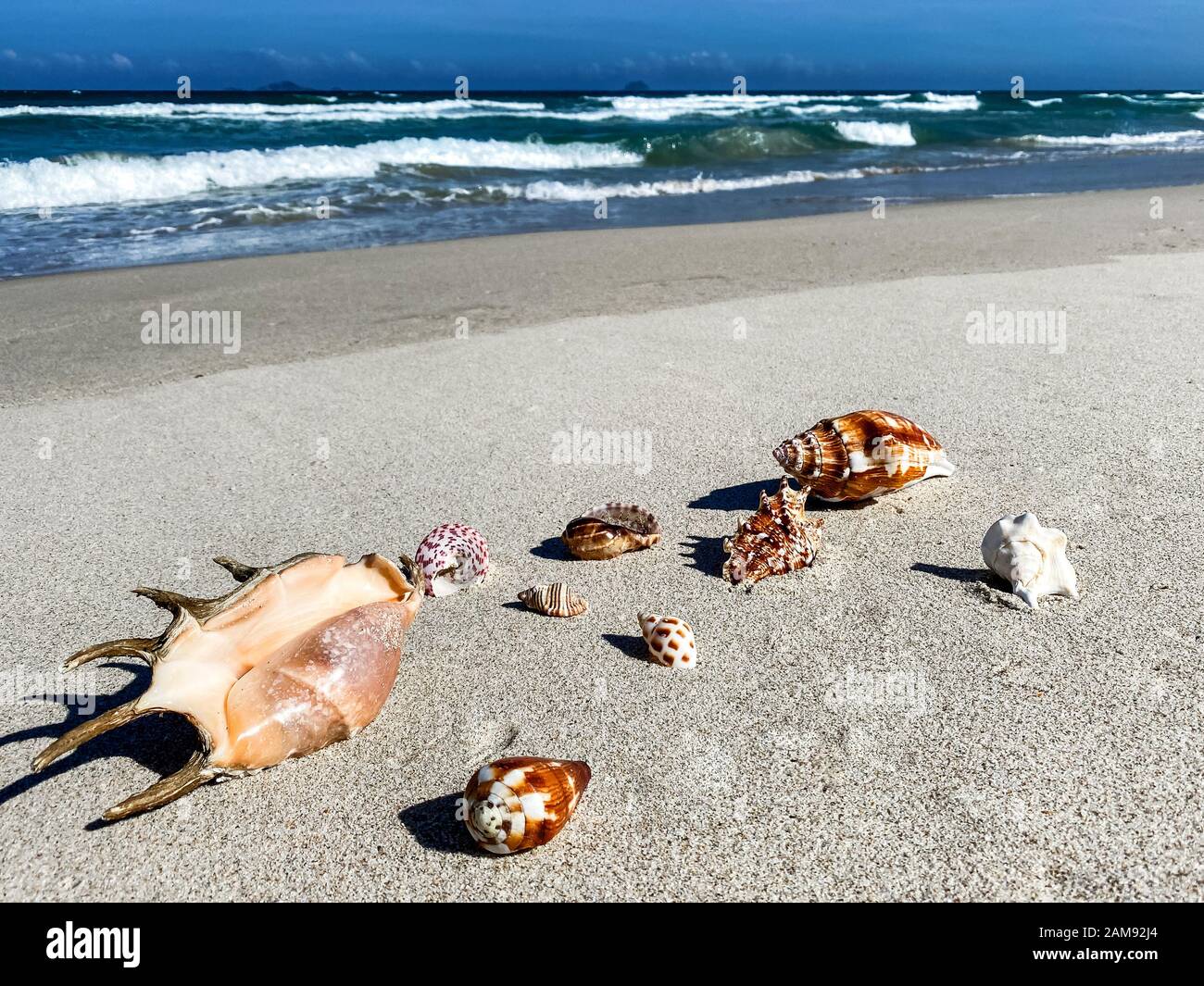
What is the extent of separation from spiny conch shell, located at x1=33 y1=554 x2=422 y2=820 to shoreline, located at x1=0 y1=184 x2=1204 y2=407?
3.01 m

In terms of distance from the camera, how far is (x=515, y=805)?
1.69 metres

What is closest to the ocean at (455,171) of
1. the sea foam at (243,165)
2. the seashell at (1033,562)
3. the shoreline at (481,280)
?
the sea foam at (243,165)

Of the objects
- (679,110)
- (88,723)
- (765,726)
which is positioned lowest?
(765,726)

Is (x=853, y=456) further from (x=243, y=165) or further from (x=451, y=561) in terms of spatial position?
(x=243, y=165)

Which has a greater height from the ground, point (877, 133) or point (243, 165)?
point (877, 133)

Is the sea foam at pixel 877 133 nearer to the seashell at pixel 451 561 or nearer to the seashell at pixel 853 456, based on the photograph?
the seashell at pixel 853 456

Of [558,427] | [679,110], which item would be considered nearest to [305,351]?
[558,427]

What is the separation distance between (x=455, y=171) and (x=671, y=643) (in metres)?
14.3

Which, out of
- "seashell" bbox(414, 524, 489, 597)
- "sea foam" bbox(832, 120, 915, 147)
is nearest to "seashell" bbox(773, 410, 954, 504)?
"seashell" bbox(414, 524, 489, 597)

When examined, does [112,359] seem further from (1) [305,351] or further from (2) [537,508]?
(2) [537,508]

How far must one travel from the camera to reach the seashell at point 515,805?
1686 millimetres

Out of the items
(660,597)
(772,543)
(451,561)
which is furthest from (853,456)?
(451,561)
